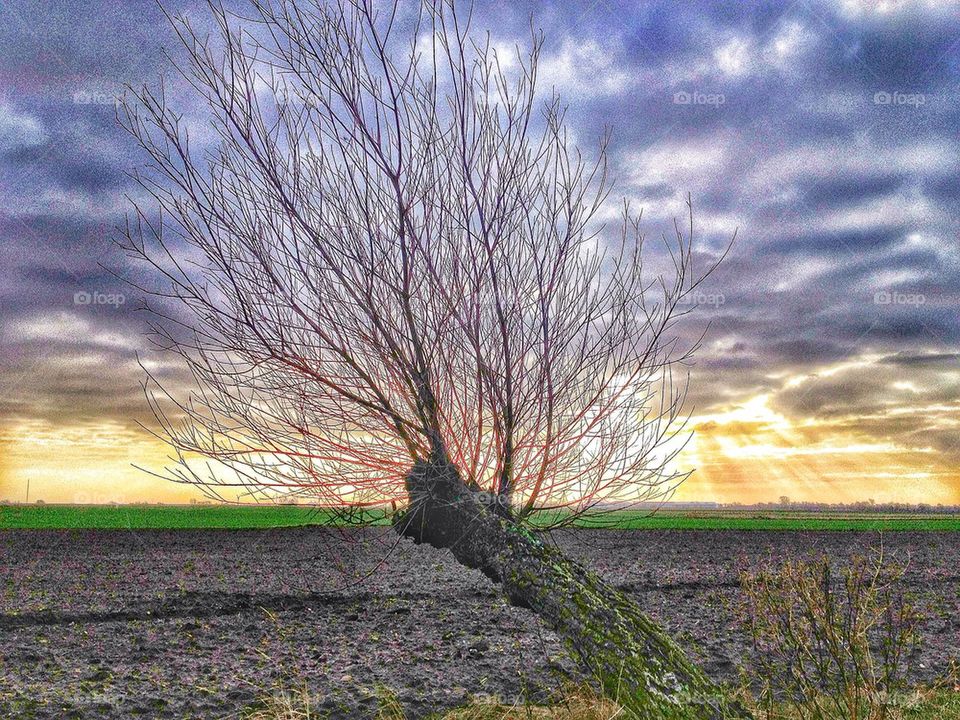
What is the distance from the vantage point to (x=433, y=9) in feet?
16.7

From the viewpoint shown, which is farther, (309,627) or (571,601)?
(309,627)

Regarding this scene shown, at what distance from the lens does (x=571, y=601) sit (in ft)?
17.5

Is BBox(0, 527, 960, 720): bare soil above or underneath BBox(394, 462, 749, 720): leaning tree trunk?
underneath

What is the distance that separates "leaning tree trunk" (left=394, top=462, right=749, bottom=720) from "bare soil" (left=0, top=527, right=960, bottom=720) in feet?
1.74

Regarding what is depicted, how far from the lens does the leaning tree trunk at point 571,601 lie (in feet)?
16.7

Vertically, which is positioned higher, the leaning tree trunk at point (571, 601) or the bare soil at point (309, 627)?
the leaning tree trunk at point (571, 601)

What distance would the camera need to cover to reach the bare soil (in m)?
7.09

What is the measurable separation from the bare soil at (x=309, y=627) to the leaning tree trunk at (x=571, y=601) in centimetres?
53

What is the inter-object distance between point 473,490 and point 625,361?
159 cm

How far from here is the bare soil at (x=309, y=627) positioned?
23.3 ft

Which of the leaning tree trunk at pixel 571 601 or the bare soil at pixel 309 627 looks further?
the bare soil at pixel 309 627

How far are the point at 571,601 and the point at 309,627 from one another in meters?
5.72

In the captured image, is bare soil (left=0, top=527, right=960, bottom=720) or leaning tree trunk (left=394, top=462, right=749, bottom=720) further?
bare soil (left=0, top=527, right=960, bottom=720)

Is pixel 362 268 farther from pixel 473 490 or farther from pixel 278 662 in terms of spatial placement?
pixel 278 662
